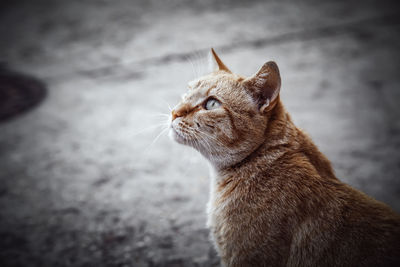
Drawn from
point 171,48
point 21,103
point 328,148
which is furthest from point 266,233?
point 171,48

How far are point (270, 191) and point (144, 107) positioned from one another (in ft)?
8.01

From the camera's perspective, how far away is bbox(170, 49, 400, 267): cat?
1.32 meters

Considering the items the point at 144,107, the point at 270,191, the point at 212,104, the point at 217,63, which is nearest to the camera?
the point at 270,191

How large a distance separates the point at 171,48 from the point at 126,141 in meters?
2.04

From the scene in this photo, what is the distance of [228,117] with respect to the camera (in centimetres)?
154

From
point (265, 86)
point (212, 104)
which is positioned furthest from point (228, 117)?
point (265, 86)

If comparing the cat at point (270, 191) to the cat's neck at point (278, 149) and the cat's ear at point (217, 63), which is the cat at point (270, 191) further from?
the cat's ear at point (217, 63)

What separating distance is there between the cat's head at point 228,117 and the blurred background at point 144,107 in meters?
0.20

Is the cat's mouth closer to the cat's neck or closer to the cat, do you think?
the cat

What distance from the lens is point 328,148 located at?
111 inches

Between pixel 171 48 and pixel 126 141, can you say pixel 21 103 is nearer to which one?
pixel 126 141

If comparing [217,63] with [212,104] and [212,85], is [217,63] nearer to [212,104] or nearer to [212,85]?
[212,85]

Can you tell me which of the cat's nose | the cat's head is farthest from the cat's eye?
the cat's nose

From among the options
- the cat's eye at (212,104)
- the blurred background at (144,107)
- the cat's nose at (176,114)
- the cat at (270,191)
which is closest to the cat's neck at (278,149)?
the cat at (270,191)
